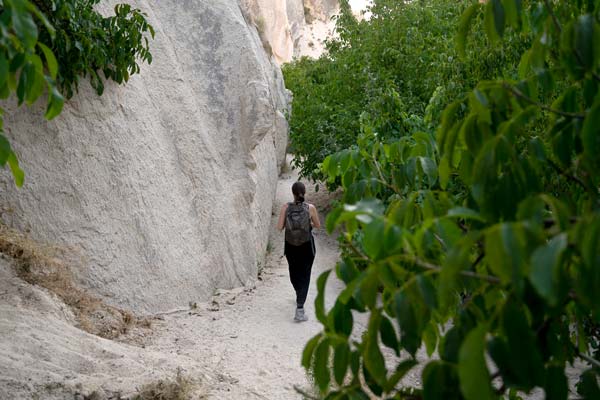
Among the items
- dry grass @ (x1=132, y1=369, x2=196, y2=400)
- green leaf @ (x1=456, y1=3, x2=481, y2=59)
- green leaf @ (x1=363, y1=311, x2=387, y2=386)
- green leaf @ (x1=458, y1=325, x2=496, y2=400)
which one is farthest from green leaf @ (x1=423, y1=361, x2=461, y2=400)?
dry grass @ (x1=132, y1=369, x2=196, y2=400)

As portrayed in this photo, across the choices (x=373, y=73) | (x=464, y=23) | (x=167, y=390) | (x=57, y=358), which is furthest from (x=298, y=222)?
(x=373, y=73)

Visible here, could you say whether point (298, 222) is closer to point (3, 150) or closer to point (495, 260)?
point (3, 150)

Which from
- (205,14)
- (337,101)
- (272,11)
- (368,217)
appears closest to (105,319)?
(368,217)

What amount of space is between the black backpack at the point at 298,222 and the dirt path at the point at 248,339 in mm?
1006

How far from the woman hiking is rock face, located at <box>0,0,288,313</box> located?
1252 millimetres

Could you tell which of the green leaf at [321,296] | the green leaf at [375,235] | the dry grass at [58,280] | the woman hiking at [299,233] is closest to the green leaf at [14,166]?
the green leaf at [321,296]

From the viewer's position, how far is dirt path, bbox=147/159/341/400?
5.31 meters

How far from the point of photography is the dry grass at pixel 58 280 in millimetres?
5590

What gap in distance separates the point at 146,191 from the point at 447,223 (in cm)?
626

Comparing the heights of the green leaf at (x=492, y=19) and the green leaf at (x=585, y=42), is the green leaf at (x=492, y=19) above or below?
above

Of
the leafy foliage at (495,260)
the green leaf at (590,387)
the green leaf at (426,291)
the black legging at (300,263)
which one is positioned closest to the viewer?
the leafy foliage at (495,260)

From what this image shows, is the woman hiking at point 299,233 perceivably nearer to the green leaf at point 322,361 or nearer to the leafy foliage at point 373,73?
the leafy foliage at point 373,73

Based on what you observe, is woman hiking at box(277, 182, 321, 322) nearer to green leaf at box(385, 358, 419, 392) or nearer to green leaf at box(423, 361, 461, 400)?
green leaf at box(385, 358, 419, 392)

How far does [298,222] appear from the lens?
7.03 meters
